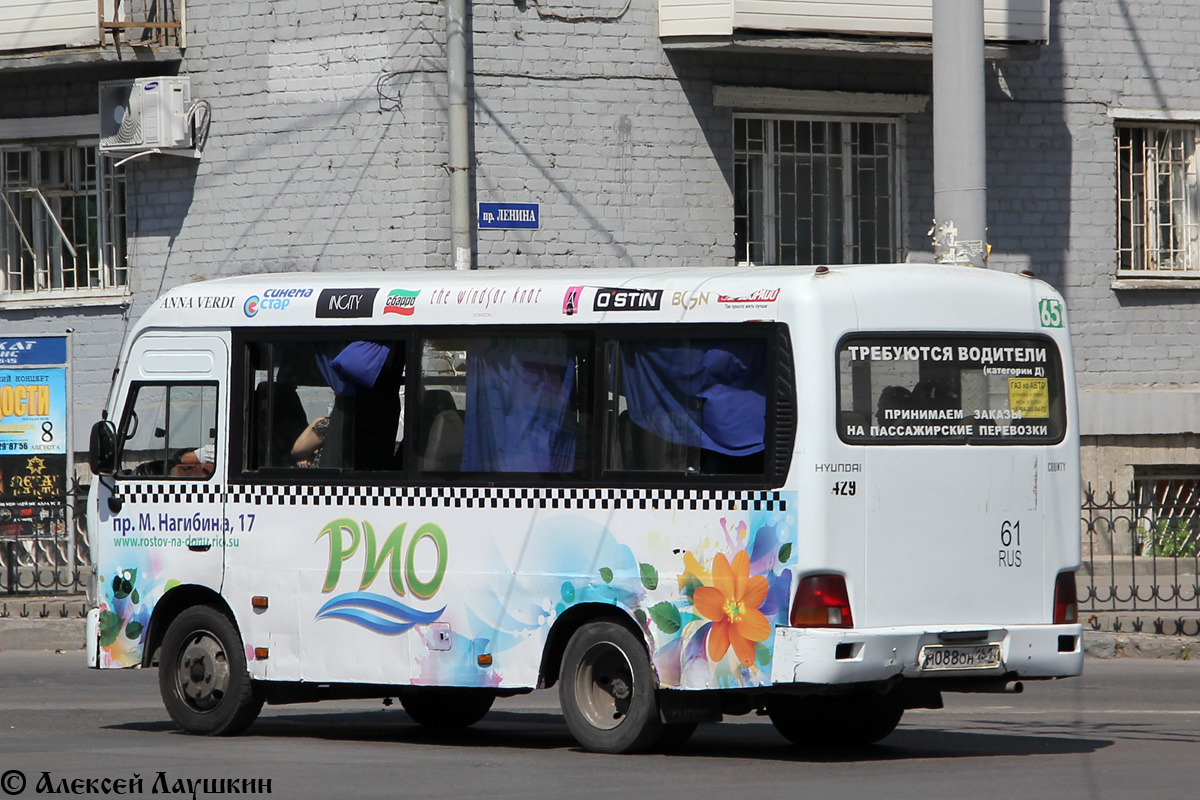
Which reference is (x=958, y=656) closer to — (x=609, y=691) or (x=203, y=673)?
(x=609, y=691)

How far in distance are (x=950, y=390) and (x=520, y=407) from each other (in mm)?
2195

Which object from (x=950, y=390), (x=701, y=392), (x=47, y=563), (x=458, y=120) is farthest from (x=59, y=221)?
(x=950, y=390)

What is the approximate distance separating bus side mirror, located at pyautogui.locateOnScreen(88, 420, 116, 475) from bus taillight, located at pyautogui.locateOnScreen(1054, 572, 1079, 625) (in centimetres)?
529

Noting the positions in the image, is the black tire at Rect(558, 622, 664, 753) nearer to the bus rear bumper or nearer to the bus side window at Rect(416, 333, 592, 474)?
the bus rear bumper

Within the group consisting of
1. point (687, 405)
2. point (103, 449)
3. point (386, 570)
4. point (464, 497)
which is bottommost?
point (386, 570)

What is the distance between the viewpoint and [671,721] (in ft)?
30.5

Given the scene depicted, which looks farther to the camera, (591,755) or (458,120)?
(458,120)

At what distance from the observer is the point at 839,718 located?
10.1m

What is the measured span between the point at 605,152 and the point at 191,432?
311 inches

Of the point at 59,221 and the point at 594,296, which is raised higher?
the point at 59,221

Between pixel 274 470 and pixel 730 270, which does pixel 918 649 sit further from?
pixel 274 470

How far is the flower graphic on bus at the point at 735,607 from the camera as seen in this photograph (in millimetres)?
8938

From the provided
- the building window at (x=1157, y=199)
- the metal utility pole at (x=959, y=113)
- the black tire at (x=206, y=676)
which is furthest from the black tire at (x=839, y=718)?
the building window at (x=1157, y=199)

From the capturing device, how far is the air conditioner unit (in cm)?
1823
